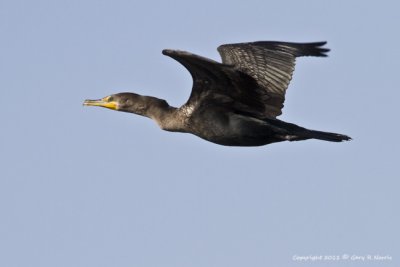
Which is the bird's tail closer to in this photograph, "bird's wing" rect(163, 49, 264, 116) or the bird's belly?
the bird's belly

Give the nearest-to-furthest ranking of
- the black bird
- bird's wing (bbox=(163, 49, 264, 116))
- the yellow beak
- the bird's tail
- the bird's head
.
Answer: bird's wing (bbox=(163, 49, 264, 116)) < the black bird < the bird's tail < the bird's head < the yellow beak

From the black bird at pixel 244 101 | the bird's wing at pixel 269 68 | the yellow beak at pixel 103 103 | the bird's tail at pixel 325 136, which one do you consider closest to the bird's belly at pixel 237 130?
the black bird at pixel 244 101

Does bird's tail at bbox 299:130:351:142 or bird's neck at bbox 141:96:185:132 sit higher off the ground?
bird's neck at bbox 141:96:185:132

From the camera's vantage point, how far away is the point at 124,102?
15242mm

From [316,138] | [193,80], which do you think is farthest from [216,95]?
[316,138]

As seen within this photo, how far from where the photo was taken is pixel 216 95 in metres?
13.6

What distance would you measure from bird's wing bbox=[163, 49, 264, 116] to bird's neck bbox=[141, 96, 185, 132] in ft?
1.35

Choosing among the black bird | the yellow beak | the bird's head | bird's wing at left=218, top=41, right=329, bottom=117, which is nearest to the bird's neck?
the black bird

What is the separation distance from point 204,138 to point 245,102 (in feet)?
2.80

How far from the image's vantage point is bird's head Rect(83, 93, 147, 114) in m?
15.0

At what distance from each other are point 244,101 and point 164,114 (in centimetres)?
144

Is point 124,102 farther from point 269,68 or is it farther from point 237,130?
point 269,68

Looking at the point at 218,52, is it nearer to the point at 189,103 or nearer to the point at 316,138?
the point at 189,103

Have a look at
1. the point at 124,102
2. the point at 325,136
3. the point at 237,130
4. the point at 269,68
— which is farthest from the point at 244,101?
the point at 124,102
